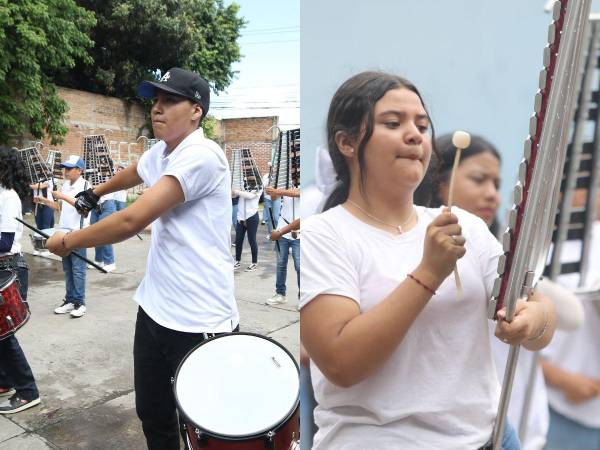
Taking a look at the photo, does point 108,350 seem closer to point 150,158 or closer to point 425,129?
point 150,158

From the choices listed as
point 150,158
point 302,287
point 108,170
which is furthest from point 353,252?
point 108,170

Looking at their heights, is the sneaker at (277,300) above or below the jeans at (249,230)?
below

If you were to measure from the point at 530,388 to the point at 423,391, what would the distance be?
0.16 m

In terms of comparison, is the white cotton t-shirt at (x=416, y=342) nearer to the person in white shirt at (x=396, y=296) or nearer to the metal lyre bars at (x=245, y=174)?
the person in white shirt at (x=396, y=296)

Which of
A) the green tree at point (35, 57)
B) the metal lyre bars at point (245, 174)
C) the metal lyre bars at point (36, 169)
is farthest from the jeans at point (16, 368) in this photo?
the green tree at point (35, 57)

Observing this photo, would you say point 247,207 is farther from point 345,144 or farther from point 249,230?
point 345,144

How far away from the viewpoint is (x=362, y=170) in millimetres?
848

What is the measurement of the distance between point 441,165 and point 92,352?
377 cm

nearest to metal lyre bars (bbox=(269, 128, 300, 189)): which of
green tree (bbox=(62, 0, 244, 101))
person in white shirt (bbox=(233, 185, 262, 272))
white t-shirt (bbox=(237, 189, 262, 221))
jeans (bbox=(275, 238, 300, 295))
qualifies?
jeans (bbox=(275, 238, 300, 295))

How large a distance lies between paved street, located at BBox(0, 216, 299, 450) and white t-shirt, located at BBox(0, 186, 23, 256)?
876 millimetres

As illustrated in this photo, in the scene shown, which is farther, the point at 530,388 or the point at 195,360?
the point at 195,360

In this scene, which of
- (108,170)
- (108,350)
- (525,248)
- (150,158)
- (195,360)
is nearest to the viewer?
(525,248)

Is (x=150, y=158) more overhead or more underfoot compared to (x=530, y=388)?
more overhead

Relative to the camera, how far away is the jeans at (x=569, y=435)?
84 cm
